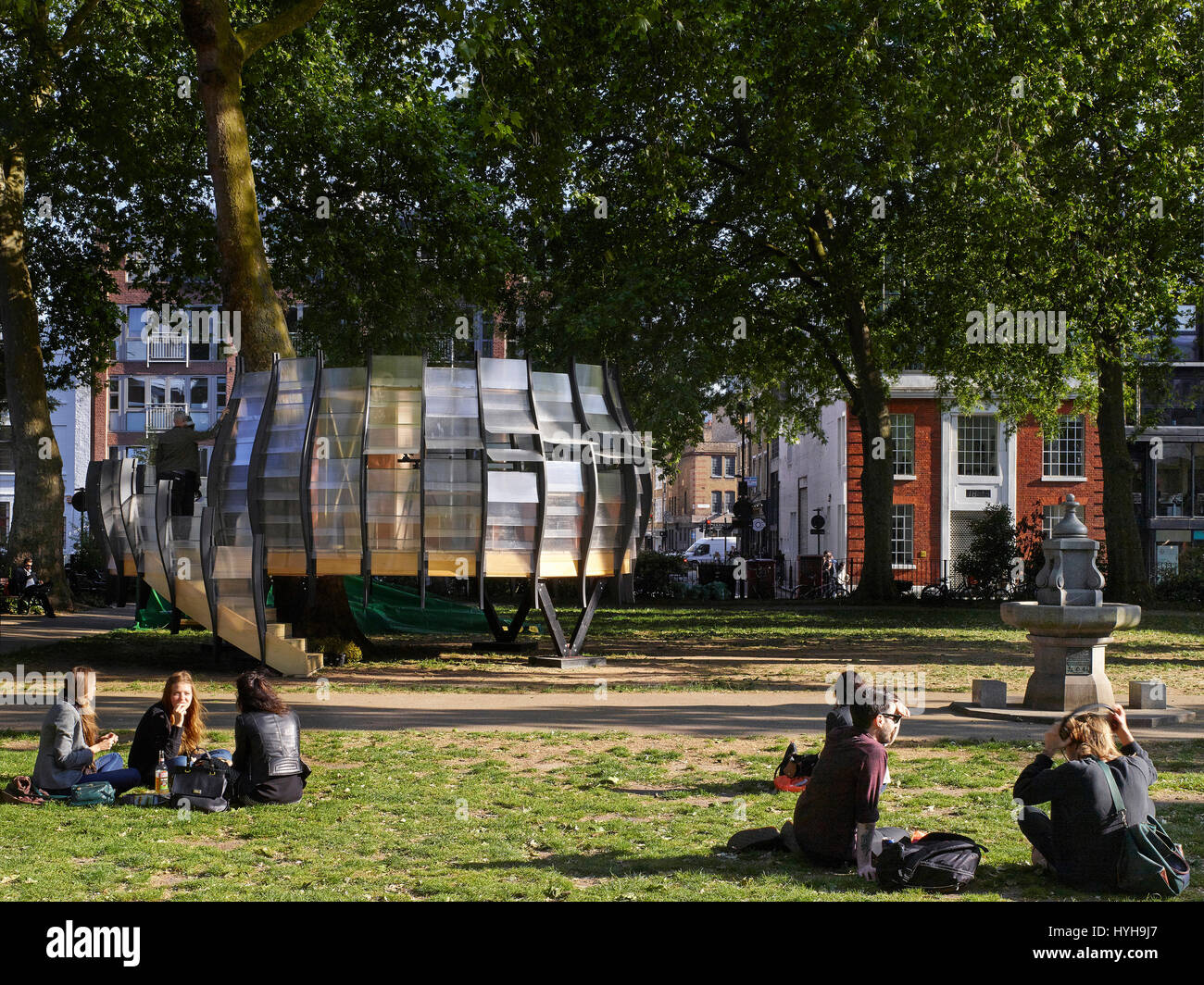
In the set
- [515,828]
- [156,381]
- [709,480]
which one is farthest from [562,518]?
[709,480]

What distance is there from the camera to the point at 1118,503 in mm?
34625

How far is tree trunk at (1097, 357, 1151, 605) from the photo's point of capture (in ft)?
112

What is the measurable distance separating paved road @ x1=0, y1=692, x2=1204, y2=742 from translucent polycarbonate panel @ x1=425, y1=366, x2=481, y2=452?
13.5ft

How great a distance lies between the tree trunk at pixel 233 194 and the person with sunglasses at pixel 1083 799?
51.3 ft

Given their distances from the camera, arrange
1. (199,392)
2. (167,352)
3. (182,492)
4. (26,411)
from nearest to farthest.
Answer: (182,492), (26,411), (199,392), (167,352)

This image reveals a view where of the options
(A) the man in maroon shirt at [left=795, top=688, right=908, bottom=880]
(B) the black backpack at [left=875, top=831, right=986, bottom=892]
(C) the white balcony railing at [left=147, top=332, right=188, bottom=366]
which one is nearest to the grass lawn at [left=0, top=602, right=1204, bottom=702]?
(A) the man in maroon shirt at [left=795, top=688, right=908, bottom=880]

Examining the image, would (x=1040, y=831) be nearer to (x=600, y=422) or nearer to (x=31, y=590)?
(x=600, y=422)

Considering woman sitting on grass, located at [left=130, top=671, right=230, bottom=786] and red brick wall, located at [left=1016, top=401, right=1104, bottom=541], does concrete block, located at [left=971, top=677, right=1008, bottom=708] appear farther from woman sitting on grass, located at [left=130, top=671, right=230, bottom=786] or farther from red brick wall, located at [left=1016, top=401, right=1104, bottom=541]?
red brick wall, located at [left=1016, top=401, right=1104, bottom=541]

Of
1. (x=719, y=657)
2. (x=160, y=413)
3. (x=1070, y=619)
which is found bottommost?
(x=719, y=657)

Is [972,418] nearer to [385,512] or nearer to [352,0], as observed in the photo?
[352,0]

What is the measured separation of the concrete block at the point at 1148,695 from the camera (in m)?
15.1

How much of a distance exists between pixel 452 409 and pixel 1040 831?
13310mm

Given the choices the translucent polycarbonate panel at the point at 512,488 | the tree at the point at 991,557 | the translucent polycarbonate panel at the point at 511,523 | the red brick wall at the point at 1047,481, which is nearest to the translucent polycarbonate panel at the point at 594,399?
the translucent polycarbonate panel at the point at 512,488

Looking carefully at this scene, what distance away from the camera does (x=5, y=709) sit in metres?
15.1
